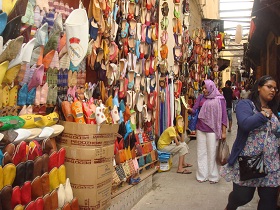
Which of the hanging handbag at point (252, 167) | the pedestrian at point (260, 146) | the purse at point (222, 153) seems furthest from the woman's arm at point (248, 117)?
the purse at point (222, 153)

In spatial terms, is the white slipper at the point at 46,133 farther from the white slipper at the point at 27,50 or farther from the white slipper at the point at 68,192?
the white slipper at the point at 27,50

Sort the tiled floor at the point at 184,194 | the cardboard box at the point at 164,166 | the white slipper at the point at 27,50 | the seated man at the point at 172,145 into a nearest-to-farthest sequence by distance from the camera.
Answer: the white slipper at the point at 27,50 < the tiled floor at the point at 184,194 < the seated man at the point at 172,145 < the cardboard box at the point at 164,166

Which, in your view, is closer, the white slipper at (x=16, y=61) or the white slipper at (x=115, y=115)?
the white slipper at (x=16, y=61)

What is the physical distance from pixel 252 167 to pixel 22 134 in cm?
163

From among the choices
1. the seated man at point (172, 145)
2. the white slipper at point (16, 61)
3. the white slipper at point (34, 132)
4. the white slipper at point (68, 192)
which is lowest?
the seated man at point (172, 145)

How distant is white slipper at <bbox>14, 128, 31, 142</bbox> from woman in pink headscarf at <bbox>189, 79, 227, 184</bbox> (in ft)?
10.5

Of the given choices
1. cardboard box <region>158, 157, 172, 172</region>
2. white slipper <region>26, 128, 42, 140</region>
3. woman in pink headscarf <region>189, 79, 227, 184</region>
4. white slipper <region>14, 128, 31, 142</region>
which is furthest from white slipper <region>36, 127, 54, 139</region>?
cardboard box <region>158, 157, 172, 172</region>

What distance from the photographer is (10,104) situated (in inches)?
104

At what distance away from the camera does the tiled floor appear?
441 cm

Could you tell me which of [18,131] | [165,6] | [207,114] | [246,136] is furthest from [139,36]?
[18,131]

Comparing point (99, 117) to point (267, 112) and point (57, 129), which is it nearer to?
point (57, 129)

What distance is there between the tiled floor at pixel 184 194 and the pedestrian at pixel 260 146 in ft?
4.49

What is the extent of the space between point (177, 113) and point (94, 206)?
4.71 meters

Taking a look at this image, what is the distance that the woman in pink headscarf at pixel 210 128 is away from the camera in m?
5.31
